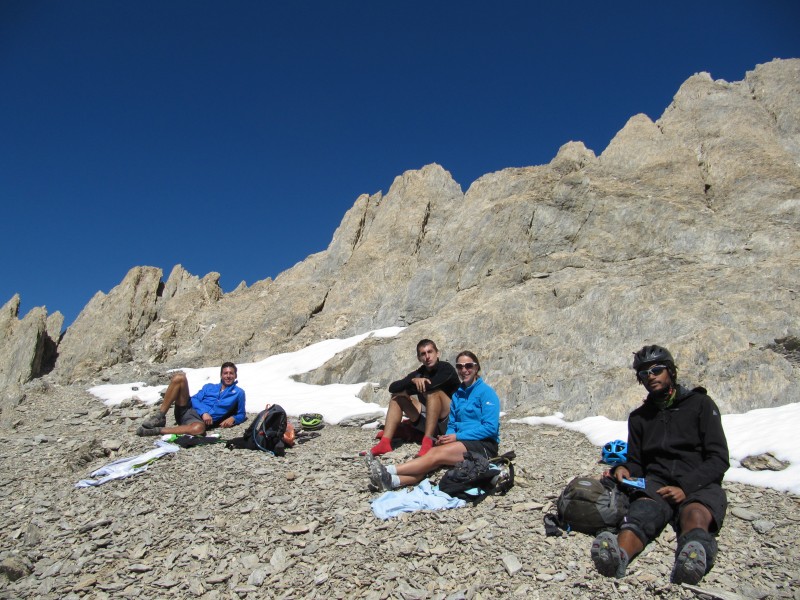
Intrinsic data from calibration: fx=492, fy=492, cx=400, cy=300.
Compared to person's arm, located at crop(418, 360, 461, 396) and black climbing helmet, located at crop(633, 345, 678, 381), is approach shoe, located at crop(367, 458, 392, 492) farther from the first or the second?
black climbing helmet, located at crop(633, 345, 678, 381)

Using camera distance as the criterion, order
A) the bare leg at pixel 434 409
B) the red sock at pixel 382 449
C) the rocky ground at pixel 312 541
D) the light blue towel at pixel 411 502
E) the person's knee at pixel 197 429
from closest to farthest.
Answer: the rocky ground at pixel 312 541 < the light blue towel at pixel 411 502 < the bare leg at pixel 434 409 < the red sock at pixel 382 449 < the person's knee at pixel 197 429

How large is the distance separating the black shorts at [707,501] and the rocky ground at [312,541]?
0.22 metres

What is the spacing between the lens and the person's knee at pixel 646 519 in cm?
546

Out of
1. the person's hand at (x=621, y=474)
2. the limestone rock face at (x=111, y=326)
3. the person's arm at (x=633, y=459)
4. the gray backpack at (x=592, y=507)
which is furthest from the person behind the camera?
the limestone rock face at (x=111, y=326)

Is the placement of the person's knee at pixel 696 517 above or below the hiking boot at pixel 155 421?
below

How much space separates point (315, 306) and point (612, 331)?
909 inches

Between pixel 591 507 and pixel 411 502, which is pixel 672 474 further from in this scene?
pixel 411 502

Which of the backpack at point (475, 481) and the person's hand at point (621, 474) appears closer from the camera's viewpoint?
the person's hand at point (621, 474)

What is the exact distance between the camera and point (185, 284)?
4788 cm

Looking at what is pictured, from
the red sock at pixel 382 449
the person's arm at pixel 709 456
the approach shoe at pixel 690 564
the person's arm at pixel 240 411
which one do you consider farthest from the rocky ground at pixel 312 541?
the person's arm at pixel 240 411

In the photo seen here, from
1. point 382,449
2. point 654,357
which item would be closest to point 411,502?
point 382,449

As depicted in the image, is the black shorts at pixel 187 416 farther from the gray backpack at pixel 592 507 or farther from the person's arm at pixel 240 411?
the gray backpack at pixel 592 507

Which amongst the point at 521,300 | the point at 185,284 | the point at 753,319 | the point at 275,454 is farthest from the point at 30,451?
the point at 185,284

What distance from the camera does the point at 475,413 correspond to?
842cm
